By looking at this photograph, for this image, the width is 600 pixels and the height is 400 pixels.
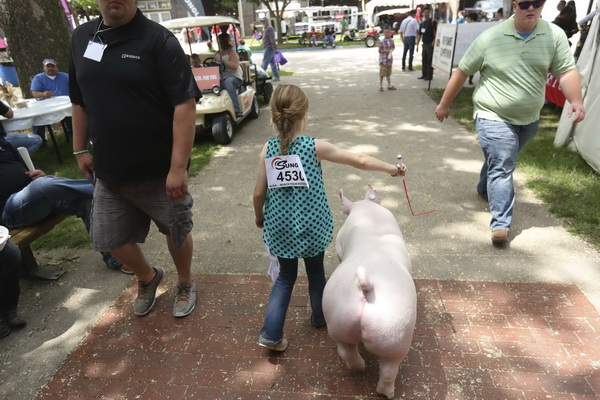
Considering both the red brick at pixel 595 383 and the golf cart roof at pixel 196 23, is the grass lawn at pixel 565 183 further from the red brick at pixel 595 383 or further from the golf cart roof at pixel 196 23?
the golf cart roof at pixel 196 23

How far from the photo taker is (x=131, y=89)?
219 centimetres

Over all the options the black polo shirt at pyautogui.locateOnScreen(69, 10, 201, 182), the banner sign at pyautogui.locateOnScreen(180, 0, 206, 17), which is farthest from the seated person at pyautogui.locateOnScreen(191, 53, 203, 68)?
the black polo shirt at pyautogui.locateOnScreen(69, 10, 201, 182)

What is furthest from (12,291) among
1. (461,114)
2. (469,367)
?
(461,114)

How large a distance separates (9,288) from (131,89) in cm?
184

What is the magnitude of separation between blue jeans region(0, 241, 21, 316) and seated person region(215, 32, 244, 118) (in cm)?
520

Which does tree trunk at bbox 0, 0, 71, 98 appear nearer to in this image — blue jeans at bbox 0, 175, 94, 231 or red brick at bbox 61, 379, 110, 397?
blue jeans at bbox 0, 175, 94, 231

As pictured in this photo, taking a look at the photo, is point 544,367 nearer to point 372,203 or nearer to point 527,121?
point 372,203

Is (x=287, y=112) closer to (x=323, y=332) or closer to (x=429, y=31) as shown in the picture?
(x=323, y=332)

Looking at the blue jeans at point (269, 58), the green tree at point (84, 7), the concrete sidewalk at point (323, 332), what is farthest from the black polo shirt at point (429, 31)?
the green tree at point (84, 7)

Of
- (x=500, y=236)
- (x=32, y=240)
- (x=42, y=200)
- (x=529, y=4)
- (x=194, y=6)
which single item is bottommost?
(x=500, y=236)

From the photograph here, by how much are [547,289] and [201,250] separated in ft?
9.95

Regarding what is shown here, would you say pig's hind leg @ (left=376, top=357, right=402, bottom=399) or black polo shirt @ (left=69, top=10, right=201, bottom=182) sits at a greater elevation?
black polo shirt @ (left=69, top=10, right=201, bottom=182)

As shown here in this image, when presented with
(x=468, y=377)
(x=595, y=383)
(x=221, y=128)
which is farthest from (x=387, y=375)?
(x=221, y=128)

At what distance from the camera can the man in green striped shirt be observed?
321 centimetres
